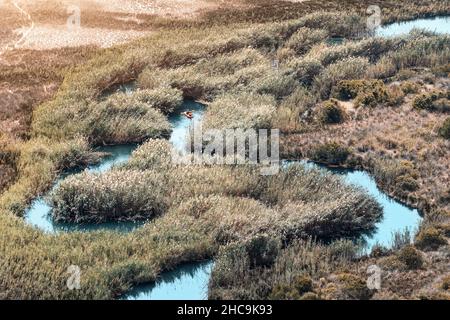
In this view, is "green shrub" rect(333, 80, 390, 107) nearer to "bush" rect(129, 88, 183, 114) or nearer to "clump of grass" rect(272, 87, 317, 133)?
"clump of grass" rect(272, 87, 317, 133)

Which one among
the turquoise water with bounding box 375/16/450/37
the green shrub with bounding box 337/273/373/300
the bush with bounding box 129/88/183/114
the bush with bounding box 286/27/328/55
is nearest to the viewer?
the green shrub with bounding box 337/273/373/300

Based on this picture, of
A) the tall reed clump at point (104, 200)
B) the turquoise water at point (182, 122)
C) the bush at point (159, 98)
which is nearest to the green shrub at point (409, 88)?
the turquoise water at point (182, 122)

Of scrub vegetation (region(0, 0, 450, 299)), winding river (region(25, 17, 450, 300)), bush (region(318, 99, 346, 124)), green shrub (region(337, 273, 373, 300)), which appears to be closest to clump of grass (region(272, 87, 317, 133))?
scrub vegetation (region(0, 0, 450, 299))

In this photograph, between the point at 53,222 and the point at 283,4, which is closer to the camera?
the point at 53,222

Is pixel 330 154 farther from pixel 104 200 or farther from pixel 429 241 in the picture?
pixel 104 200

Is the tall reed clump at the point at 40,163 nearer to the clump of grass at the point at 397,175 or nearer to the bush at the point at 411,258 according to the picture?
the clump of grass at the point at 397,175

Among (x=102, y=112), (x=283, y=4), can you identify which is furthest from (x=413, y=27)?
(x=102, y=112)
